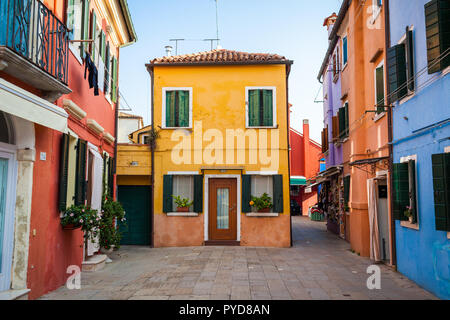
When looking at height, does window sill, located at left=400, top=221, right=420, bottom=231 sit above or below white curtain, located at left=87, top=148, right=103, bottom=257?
below

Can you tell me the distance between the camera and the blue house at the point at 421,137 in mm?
6113

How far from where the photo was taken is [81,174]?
829cm

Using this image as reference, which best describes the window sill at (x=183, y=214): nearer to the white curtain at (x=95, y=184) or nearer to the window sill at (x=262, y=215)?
the window sill at (x=262, y=215)

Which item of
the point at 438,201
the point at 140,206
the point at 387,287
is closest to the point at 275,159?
the point at 140,206

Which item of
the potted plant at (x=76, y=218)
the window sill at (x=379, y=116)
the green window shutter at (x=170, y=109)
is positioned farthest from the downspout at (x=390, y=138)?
the green window shutter at (x=170, y=109)

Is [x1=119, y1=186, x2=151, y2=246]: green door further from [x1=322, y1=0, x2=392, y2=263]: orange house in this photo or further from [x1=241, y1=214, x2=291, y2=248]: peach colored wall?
[x1=322, y1=0, x2=392, y2=263]: orange house

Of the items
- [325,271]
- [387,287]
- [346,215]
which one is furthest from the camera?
[346,215]

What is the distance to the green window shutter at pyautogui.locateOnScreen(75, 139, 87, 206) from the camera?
809cm

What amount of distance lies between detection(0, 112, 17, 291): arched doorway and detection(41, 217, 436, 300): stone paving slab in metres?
1.09

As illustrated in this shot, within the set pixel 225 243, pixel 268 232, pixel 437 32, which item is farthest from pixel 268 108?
pixel 437 32

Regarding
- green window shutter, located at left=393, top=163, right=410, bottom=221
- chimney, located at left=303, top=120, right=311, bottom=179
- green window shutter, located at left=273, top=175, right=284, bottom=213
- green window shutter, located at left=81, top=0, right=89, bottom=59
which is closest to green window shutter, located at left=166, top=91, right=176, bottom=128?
green window shutter, located at left=273, top=175, right=284, bottom=213

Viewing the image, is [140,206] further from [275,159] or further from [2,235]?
[2,235]
